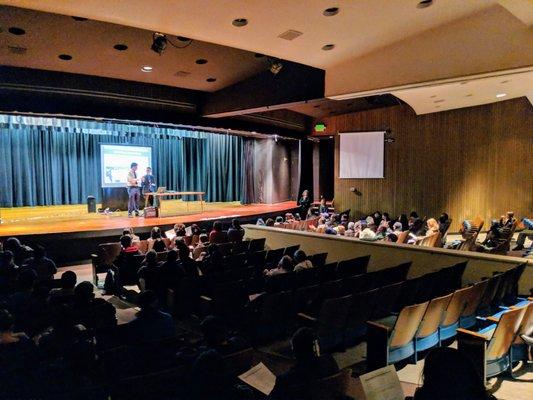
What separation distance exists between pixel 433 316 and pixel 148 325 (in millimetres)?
2456

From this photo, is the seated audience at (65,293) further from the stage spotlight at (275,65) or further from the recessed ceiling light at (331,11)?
the stage spotlight at (275,65)

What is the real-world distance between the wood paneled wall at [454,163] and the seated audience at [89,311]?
11.9m

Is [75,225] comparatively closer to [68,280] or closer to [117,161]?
[117,161]

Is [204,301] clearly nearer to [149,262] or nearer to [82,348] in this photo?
[149,262]

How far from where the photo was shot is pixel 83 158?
1423cm

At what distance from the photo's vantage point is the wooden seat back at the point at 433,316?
352 centimetres

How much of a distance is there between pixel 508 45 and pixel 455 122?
26.0 ft

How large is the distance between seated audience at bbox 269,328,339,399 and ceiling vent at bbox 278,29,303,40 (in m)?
4.60

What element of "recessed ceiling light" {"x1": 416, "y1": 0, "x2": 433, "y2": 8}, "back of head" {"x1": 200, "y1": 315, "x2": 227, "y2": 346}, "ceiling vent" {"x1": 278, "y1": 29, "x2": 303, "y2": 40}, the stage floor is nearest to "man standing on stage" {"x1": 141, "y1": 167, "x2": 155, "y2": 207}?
the stage floor

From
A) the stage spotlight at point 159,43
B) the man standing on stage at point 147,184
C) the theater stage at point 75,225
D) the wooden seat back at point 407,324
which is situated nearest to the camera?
the wooden seat back at point 407,324

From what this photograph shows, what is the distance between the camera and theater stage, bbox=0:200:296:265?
859cm

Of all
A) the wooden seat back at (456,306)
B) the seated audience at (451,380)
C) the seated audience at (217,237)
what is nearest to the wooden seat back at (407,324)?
the wooden seat back at (456,306)

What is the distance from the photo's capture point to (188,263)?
5336mm

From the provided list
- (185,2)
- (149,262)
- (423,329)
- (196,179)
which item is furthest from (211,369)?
(196,179)
